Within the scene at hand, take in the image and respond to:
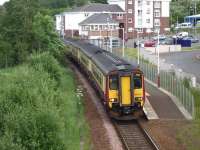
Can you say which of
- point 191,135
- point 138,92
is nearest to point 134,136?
point 191,135

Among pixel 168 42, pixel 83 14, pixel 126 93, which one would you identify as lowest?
pixel 126 93

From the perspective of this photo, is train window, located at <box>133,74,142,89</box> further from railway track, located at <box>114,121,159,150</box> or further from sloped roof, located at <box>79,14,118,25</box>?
sloped roof, located at <box>79,14,118,25</box>

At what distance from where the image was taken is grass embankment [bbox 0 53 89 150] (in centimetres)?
2155

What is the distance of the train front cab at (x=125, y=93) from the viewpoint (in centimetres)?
3066

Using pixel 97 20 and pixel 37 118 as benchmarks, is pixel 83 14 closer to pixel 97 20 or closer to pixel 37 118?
pixel 97 20

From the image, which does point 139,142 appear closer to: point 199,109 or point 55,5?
point 199,109

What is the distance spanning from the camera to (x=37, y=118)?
22.2m

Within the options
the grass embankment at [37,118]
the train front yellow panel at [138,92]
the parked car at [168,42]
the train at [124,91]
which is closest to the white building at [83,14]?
the parked car at [168,42]

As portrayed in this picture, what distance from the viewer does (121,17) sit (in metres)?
106

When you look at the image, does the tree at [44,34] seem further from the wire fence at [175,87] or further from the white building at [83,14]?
the white building at [83,14]

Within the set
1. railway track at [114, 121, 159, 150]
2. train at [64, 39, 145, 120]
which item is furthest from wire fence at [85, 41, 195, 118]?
railway track at [114, 121, 159, 150]

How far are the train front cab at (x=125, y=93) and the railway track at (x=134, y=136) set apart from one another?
72 centimetres

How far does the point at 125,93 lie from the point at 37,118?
935 centimetres

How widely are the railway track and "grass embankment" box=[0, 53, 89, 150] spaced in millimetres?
1865
